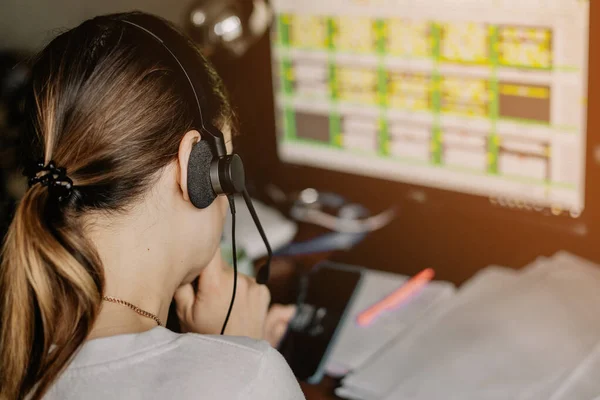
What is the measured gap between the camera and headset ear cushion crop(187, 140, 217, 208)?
0.68 m

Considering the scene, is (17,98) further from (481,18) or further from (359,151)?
(481,18)

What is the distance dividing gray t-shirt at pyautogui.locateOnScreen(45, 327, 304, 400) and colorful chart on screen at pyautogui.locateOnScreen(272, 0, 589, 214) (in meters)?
0.53

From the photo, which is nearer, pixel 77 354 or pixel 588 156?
pixel 77 354

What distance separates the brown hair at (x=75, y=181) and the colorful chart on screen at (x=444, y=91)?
47cm

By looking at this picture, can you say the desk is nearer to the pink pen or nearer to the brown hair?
the pink pen

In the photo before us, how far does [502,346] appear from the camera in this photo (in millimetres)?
883

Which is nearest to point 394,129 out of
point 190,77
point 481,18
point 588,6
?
point 481,18

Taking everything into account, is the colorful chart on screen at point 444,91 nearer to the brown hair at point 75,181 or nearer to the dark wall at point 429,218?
the dark wall at point 429,218

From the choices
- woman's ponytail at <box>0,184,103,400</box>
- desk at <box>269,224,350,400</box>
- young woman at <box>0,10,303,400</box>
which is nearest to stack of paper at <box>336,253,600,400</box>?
desk at <box>269,224,350,400</box>

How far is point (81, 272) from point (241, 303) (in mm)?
285

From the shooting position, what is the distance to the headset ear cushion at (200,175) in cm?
68

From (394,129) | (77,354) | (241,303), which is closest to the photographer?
(77,354)

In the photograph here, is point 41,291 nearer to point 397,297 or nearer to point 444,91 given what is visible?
point 397,297

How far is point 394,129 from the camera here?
3.64 ft
